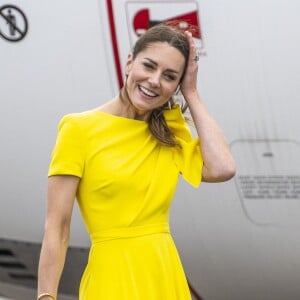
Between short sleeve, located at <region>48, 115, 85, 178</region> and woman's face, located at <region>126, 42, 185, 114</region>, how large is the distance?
0.62 ft

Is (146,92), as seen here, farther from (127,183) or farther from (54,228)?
(54,228)

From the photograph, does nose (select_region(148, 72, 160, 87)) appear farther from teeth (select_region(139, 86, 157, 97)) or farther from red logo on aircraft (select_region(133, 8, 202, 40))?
red logo on aircraft (select_region(133, 8, 202, 40))

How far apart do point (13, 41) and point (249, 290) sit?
160cm

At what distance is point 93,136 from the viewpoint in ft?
9.80

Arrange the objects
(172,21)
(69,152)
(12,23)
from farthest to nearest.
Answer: (12,23) < (172,21) < (69,152)

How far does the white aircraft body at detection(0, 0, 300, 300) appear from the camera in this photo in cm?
491

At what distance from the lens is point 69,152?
295 cm

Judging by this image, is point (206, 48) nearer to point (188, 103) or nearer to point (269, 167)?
point (269, 167)

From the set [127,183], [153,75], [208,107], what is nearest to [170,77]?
[153,75]

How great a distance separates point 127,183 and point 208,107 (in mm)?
2086

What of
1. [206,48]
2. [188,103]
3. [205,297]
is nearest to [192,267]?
[205,297]

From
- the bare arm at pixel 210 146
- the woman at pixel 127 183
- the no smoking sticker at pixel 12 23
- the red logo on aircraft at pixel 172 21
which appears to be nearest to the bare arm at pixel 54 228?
the woman at pixel 127 183

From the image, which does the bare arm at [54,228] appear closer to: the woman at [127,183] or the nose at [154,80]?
the woman at [127,183]

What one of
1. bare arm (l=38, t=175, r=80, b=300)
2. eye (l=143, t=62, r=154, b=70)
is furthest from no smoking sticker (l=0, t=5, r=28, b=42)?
bare arm (l=38, t=175, r=80, b=300)
